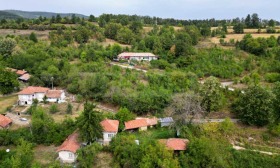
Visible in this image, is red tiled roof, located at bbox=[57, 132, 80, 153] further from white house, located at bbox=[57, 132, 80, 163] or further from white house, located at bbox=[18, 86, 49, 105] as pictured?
white house, located at bbox=[18, 86, 49, 105]

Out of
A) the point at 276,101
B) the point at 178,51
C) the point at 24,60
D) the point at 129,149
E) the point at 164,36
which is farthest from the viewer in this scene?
the point at 164,36

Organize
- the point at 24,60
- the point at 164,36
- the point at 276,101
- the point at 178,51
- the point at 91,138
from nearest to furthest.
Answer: the point at 91,138, the point at 276,101, the point at 24,60, the point at 178,51, the point at 164,36

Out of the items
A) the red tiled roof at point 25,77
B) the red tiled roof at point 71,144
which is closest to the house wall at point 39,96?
the red tiled roof at point 25,77

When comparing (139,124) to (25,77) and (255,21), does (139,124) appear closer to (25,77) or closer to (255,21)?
(25,77)

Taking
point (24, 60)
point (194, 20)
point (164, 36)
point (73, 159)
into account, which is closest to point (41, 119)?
point (73, 159)

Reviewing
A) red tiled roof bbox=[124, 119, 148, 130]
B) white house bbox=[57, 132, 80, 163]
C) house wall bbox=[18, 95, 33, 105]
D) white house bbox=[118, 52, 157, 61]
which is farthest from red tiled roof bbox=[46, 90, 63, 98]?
white house bbox=[118, 52, 157, 61]

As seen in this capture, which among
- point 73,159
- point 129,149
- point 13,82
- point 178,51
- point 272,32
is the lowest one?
point 73,159

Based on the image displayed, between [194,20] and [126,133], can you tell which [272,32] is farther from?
[126,133]
